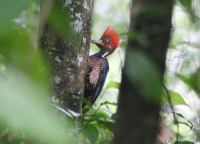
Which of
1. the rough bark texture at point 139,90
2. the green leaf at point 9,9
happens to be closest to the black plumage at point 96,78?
the rough bark texture at point 139,90

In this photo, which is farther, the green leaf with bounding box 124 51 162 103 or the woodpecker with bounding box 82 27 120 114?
the woodpecker with bounding box 82 27 120 114

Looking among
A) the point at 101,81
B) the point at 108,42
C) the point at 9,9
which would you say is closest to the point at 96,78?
the point at 101,81

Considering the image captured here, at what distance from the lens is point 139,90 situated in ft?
1.85

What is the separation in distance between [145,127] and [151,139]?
4 centimetres

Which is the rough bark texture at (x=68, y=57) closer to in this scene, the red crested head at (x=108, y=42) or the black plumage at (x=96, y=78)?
the black plumage at (x=96, y=78)

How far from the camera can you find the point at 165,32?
0.57 meters

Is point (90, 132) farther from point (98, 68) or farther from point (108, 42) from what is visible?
point (108, 42)

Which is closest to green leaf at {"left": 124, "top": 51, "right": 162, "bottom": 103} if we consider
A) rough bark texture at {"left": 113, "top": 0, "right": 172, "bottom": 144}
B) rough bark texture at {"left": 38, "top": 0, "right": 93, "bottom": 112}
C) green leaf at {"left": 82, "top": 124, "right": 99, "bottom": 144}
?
rough bark texture at {"left": 113, "top": 0, "right": 172, "bottom": 144}

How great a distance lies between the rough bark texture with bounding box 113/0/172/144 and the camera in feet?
1.83

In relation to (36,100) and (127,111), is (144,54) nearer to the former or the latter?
(127,111)

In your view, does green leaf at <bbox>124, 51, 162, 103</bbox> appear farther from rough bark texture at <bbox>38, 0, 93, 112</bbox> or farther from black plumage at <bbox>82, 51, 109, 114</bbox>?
black plumage at <bbox>82, 51, 109, 114</bbox>

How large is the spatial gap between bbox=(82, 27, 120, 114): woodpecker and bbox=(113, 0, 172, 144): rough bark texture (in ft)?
5.67

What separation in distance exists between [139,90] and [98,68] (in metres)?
2.43

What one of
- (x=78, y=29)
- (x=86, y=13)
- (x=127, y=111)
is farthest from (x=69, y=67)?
(x=127, y=111)
